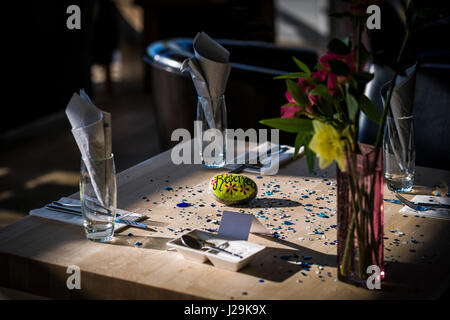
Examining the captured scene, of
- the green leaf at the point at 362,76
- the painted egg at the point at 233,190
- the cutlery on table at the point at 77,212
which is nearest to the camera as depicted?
the green leaf at the point at 362,76

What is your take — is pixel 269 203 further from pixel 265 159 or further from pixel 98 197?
pixel 98 197

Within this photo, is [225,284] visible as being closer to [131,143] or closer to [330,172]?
[330,172]

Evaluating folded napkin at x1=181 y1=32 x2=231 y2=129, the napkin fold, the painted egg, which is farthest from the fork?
folded napkin at x1=181 y1=32 x2=231 y2=129

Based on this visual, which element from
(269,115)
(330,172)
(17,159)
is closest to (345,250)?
(330,172)

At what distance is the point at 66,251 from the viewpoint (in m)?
1.32

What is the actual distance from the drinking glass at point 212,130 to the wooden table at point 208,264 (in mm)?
207

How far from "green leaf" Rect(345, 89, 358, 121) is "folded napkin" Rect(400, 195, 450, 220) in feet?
1.79

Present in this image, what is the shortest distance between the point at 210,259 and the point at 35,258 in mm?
349

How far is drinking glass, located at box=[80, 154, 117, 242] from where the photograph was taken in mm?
1323

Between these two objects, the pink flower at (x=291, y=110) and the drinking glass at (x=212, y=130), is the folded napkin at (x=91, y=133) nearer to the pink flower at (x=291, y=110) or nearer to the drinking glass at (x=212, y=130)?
the pink flower at (x=291, y=110)

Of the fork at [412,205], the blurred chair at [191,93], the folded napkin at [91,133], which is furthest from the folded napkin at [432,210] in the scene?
the blurred chair at [191,93]

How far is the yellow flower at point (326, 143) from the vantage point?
41.4 inches

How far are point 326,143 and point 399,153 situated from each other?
650 millimetres

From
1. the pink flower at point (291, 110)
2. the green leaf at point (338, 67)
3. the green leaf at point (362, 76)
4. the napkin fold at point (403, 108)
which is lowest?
the napkin fold at point (403, 108)
